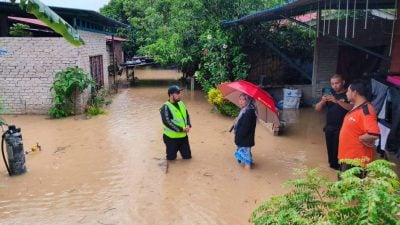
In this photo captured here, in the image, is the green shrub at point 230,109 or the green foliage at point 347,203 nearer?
the green foliage at point 347,203

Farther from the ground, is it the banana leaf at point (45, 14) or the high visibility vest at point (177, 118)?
the banana leaf at point (45, 14)

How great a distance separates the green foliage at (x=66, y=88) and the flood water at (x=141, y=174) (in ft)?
1.65

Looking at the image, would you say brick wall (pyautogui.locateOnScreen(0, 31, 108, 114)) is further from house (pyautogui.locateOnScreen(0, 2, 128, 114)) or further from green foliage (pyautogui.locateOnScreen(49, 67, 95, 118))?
green foliage (pyautogui.locateOnScreen(49, 67, 95, 118))

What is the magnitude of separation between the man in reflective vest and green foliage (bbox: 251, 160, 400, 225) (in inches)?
158

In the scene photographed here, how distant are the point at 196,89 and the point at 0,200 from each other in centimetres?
1250

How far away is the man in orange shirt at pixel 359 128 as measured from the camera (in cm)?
441

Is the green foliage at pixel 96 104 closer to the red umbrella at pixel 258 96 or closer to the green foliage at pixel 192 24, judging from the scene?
the green foliage at pixel 192 24

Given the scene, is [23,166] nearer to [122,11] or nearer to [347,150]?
[347,150]

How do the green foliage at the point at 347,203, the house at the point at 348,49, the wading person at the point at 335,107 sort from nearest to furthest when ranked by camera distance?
the green foliage at the point at 347,203 < the wading person at the point at 335,107 < the house at the point at 348,49

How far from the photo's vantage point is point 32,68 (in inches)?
434

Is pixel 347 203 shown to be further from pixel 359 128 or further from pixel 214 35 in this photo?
pixel 214 35

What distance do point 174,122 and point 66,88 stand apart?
5.09 m

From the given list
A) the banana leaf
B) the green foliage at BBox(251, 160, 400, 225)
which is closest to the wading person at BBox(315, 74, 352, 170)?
the green foliage at BBox(251, 160, 400, 225)

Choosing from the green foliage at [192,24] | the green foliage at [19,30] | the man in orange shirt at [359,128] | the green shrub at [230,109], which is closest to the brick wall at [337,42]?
the green foliage at [192,24]
